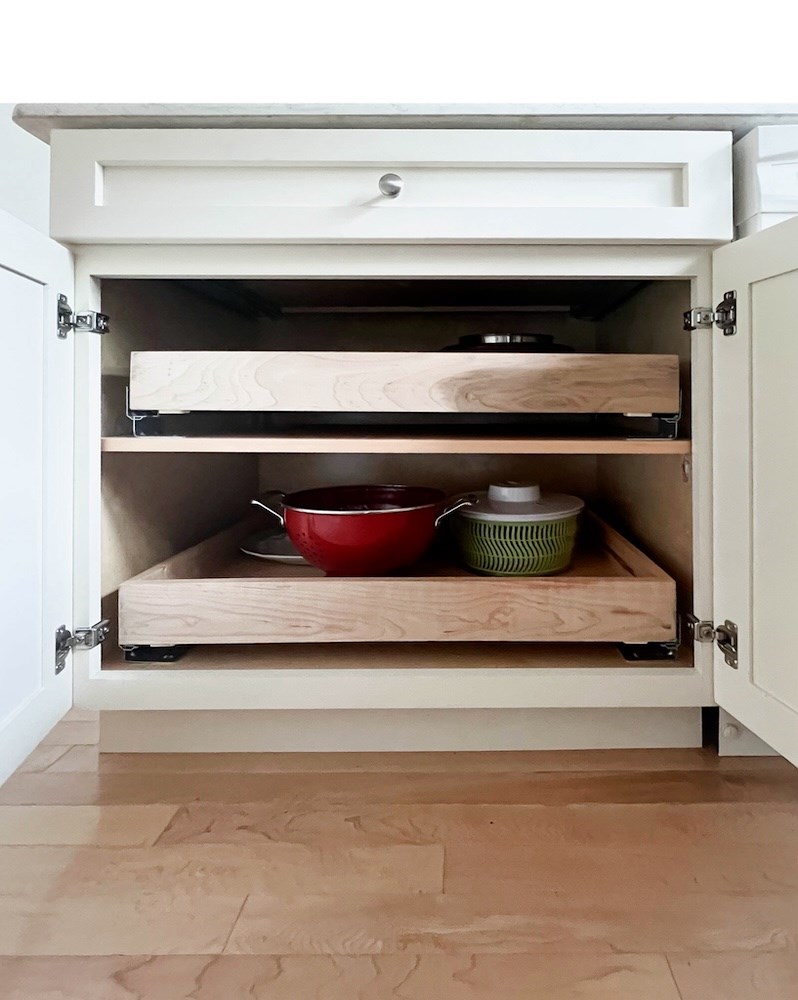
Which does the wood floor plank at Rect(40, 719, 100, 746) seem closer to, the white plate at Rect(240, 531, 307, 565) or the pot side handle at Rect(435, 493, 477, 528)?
the white plate at Rect(240, 531, 307, 565)

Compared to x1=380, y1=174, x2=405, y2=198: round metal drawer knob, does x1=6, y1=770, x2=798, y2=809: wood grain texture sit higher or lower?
lower

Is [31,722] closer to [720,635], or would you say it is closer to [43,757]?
[43,757]

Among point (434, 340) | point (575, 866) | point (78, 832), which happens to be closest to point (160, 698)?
point (78, 832)

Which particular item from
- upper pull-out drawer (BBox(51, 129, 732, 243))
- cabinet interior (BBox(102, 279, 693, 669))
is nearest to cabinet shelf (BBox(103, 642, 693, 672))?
cabinet interior (BBox(102, 279, 693, 669))

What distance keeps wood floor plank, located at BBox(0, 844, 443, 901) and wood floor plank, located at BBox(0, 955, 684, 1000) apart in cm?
9

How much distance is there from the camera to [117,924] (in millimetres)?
621

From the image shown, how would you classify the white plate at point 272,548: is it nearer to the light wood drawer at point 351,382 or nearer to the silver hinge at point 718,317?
the light wood drawer at point 351,382

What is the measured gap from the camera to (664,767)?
906mm

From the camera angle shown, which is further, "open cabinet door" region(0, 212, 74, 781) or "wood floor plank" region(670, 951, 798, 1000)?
"open cabinet door" region(0, 212, 74, 781)

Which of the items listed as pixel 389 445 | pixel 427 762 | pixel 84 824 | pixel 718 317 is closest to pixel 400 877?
pixel 427 762

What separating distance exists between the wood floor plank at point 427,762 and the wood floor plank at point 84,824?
3.7 inches

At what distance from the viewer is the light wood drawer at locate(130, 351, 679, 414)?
866mm

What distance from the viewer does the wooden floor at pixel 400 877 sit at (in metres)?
0.56

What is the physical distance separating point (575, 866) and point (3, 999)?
50cm
